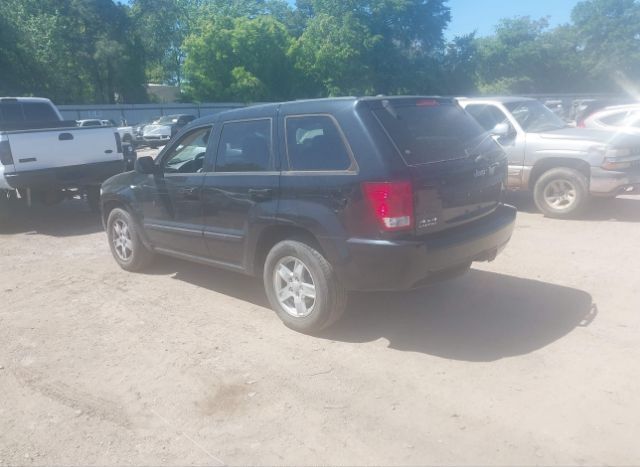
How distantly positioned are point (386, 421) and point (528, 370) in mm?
1150

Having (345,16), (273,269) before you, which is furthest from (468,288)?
(345,16)

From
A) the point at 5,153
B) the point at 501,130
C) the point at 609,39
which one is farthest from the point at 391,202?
the point at 609,39

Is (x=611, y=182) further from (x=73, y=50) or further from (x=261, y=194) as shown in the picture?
(x=73, y=50)

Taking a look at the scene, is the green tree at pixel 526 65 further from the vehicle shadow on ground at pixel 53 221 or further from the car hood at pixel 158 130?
the vehicle shadow on ground at pixel 53 221

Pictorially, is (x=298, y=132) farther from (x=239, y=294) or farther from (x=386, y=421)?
(x=386, y=421)

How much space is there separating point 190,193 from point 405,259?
2410 millimetres

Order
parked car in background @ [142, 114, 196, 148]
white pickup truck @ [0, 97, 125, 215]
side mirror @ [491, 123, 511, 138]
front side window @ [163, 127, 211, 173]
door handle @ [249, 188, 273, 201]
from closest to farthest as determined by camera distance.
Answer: door handle @ [249, 188, 273, 201] < front side window @ [163, 127, 211, 173] < white pickup truck @ [0, 97, 125, 215] < side mirror @ [491, 123, 511, 138] < parked car in background @ [142, 114, 196, 148]

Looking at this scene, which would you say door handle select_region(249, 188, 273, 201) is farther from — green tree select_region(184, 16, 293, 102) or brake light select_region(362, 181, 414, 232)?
green tree select_region(184, 16, 293, 102)

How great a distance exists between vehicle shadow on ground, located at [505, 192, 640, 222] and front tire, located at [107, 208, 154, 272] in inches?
241

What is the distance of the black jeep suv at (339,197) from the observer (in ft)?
13.3

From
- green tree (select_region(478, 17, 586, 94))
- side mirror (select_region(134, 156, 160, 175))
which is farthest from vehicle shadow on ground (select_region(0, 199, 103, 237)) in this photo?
green tree (select_region(478, 17, 586, 94))

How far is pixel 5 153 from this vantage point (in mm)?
8234

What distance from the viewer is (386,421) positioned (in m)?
3.39

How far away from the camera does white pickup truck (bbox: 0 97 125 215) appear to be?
27.2 feet
